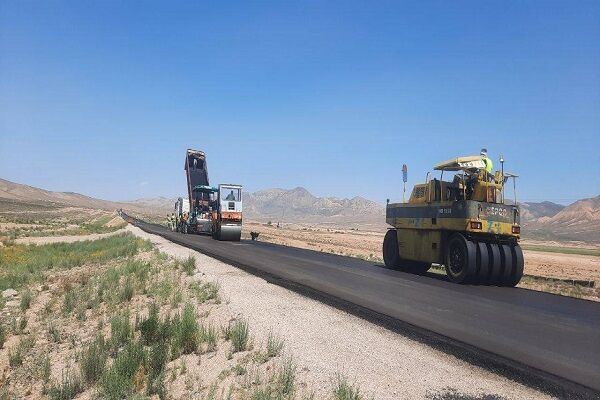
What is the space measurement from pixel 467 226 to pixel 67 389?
10.2m

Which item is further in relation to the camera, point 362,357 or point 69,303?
point 69,303

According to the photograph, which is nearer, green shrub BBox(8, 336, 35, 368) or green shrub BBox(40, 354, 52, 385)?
green shrub BBox(40, 354, 52, 385)

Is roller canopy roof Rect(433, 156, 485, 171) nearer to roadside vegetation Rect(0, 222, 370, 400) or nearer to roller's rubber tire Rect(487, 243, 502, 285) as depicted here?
roller's rubber tire Rect(487, 243, 502, 285)

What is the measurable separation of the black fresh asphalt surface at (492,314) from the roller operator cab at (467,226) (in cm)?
64

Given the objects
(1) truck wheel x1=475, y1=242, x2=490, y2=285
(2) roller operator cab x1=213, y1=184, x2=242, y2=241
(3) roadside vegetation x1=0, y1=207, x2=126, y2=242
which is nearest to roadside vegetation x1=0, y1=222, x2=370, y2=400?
(1) truck wheel x1=475, y1=242, x2=490, y2=285

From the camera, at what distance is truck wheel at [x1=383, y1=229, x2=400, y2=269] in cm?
1552

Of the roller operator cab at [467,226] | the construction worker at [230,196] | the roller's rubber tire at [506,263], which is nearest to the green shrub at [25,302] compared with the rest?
the roller operator cab at [467,226]

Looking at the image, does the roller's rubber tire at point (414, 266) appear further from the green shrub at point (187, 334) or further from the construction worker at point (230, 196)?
the construction worker at point (230, 196)

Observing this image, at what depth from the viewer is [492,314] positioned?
8156 mm

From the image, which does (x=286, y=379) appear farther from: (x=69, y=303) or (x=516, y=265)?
(x=516, y=265)

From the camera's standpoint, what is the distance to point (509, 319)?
780 centimetres

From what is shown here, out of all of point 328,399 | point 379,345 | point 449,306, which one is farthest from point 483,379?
point 449,306

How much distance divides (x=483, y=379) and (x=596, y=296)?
35.6 feet

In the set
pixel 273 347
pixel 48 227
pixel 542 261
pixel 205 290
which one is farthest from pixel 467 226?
pixel 48 227
